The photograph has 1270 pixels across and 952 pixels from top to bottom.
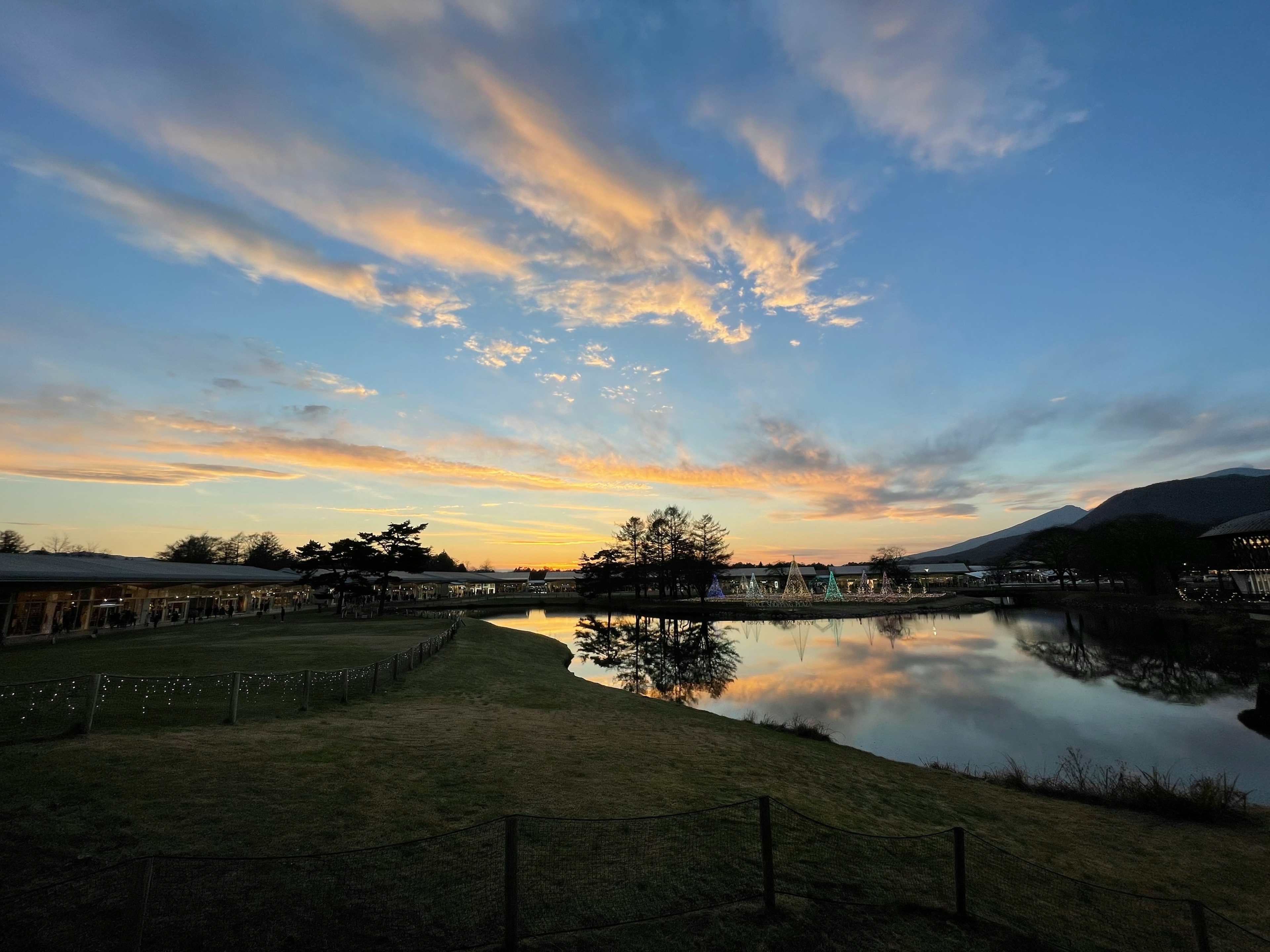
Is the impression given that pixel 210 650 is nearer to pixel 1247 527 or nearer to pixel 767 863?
pixel 767 863

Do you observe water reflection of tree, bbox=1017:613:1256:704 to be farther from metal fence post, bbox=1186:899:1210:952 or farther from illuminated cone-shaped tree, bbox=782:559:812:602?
illuminated cone-shaped tree, bbox=782:559:812:602

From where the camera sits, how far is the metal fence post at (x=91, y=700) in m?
10.6

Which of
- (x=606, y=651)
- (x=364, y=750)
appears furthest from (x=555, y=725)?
(x=606, y=651)

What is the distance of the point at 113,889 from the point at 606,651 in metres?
38.0

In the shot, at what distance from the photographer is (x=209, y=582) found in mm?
46688

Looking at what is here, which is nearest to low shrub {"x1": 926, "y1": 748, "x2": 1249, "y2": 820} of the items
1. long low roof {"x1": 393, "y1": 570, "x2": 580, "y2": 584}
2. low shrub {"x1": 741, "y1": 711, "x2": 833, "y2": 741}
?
low shrub {"x1": 741, "y1": 711, "x2": 833, "y2": 741}

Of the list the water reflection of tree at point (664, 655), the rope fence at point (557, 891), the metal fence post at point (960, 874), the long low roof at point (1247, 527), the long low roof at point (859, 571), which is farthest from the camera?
the long low roof at point (859, 571)

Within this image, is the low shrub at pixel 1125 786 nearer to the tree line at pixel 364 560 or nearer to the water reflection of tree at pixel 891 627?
the water reflection of tree at pixel 891 627

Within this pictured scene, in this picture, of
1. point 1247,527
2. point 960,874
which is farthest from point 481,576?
point 960,874

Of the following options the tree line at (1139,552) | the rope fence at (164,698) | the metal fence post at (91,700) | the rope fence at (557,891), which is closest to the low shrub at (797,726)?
the rope fence at (557,891)

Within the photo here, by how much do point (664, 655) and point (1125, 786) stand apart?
95.4ft

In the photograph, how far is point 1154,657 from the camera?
122ft

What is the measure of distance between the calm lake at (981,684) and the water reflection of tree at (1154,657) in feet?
0.58

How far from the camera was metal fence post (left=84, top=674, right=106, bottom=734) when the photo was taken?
10.6m
